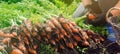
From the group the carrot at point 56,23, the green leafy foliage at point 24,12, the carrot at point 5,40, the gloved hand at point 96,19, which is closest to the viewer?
the carrot at point 5,40

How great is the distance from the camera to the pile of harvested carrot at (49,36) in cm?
389

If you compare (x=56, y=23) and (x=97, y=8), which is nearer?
(x=56, y=23)

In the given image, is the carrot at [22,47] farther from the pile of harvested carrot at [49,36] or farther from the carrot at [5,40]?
the carrot at [5,40]

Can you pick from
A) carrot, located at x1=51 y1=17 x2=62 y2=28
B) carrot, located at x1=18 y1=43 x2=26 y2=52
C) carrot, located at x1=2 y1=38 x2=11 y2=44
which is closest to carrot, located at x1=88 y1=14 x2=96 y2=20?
carrot, located at x1=51 y1=17 x2=62 y2=28

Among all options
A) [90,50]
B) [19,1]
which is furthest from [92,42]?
[19,1]

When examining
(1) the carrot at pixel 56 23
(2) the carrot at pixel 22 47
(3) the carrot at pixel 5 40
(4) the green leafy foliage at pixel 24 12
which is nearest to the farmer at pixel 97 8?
(4) the green leafy foliage at pixel 24 12

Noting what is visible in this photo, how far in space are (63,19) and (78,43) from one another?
0.40 metres

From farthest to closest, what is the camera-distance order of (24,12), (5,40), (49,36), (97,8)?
(97,8), (24,12), (49,36), (5,40)

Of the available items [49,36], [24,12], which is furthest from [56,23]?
[24,12]

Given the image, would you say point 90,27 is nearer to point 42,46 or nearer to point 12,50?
point 42,46

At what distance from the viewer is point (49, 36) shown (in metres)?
4.25

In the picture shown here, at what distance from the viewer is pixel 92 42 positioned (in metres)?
4.77

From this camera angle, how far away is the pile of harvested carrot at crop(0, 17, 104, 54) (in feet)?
12.8

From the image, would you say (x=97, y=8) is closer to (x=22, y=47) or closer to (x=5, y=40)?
(x=22, y=47)
